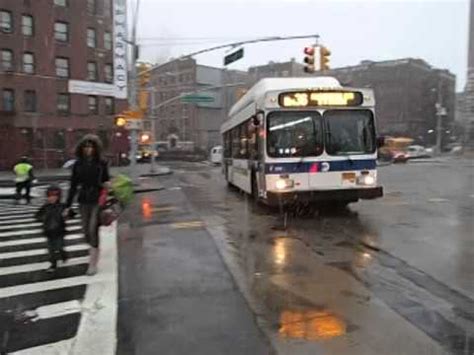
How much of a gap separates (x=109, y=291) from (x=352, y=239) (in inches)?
209

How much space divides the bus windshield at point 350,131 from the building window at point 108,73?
151 feet

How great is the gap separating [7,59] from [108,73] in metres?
10.2

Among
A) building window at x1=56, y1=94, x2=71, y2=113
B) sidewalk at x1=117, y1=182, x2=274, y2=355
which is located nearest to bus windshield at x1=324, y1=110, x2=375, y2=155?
sidewalk at x1=117, y1=182, x2=274, y2=355

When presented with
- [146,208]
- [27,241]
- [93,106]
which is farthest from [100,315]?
[93,106]

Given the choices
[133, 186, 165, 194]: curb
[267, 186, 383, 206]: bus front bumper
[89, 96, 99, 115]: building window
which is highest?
[89, 96, 99, 115]: building window

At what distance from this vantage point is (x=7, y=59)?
1999 inches

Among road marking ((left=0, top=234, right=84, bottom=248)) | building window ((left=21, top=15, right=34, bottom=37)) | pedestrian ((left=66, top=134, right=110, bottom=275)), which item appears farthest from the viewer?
building window ((left=21, top=15, right=34, bottom=37))

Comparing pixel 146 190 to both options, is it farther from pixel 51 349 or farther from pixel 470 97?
pixel 470 97

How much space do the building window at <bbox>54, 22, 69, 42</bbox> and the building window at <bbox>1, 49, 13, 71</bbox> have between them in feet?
15.6

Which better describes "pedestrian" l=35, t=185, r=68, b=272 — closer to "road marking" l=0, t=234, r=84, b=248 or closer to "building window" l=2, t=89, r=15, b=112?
"road marking" l=0, t=234, r=84, b=248

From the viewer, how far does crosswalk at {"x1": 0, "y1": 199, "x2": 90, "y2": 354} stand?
6062 millimetres

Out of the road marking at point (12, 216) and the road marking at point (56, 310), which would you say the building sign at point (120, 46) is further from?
the road marking at point (56, 310)

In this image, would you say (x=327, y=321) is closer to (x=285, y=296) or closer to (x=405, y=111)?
(x=285, y=296)

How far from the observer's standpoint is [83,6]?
184 ft
